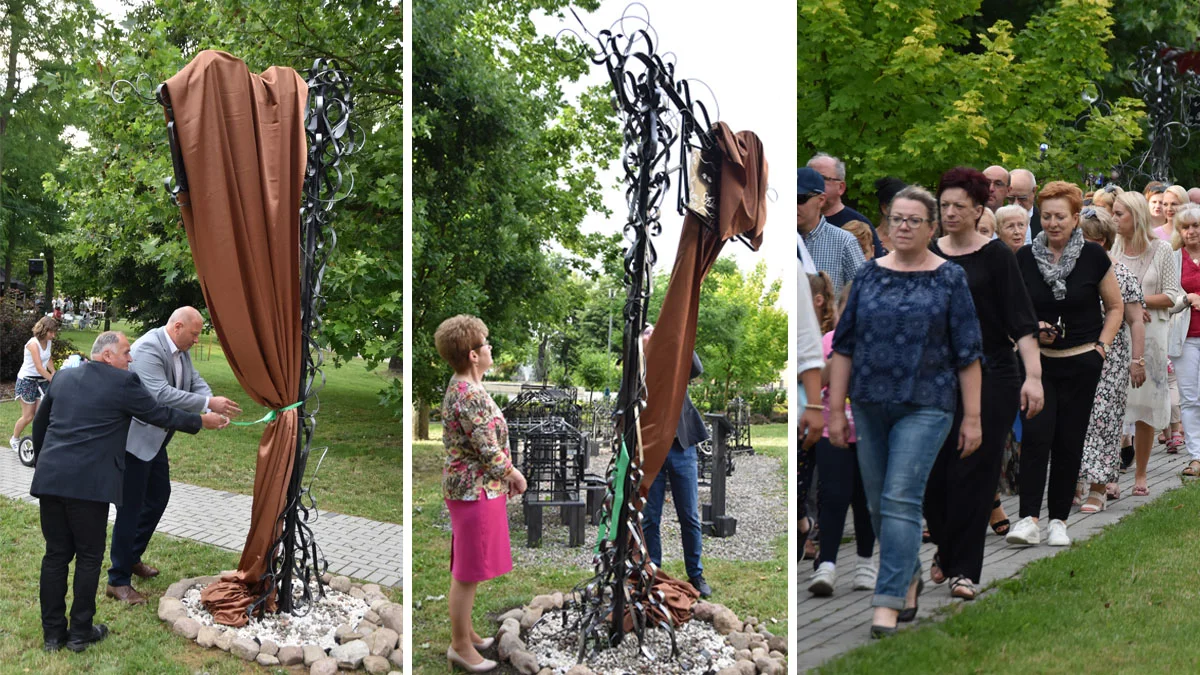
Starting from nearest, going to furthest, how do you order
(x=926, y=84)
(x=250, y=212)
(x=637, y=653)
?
(x=637, y=653), (x=250, y=212), (x=926, y=84)

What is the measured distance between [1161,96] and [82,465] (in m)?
9.06

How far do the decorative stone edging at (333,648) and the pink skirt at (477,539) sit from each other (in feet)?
2.59

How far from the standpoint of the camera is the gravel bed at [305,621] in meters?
4.29

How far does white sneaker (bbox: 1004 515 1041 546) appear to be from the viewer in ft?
15.6

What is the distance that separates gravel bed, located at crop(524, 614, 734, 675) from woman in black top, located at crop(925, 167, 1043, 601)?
0.93m

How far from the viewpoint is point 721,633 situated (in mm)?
3824

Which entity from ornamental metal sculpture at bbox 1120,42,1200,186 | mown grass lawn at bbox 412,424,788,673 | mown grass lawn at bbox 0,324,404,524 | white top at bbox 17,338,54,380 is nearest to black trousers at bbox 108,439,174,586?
white top at bbox 17,338,54,380

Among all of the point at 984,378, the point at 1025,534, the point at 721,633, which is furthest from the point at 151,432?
the point at 1025,534

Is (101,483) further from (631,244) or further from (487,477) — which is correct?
(631,244)

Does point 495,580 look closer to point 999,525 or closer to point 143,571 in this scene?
point 143,571

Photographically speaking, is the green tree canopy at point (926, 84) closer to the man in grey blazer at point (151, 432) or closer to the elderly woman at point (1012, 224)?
the elderly woman at point (1012, 224)

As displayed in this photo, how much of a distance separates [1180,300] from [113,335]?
5.34 metres

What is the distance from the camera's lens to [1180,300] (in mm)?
5996

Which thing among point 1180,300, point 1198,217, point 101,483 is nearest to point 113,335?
point 101,483
